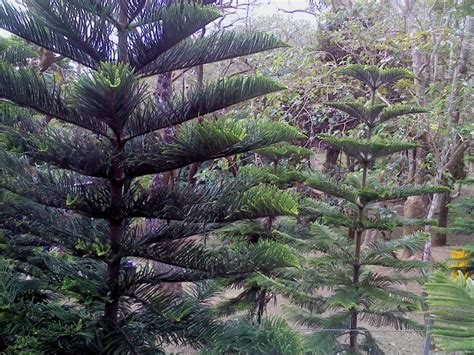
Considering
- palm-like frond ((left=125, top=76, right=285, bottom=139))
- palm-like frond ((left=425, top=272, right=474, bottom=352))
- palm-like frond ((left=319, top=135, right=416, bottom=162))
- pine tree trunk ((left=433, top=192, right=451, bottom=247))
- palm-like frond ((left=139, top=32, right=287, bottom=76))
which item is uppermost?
palm-like frond ((left=139, top=32, right=287, bottom=76))

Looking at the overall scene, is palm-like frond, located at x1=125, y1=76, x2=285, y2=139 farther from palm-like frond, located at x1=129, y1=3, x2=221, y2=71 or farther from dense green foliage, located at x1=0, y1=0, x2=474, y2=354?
palm-like frond, located at x1=129, y1=3, x2=221, y2=71

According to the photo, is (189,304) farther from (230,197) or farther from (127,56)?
(127,56)

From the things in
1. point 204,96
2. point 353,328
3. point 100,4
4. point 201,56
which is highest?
point 100,4

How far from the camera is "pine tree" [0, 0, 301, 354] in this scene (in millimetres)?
1211

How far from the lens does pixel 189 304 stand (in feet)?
4.46

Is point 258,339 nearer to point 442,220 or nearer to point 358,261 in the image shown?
point 358,261

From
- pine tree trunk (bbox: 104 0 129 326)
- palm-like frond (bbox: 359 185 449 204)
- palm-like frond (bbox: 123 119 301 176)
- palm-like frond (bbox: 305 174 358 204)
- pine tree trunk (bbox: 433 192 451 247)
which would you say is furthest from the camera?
pine tree trunk (bbox: 433 192 451 247)

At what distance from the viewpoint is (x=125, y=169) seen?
4.31 ft

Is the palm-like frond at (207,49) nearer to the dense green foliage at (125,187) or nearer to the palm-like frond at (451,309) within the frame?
the dense green foliage at (125,187)

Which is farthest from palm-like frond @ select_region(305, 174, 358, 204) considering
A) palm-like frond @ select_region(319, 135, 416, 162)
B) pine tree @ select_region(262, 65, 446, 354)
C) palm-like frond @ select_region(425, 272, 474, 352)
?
palm-like frond @ select_region(425, 272, 474, 352)

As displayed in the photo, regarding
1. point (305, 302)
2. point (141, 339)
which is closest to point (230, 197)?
point (141, 339)

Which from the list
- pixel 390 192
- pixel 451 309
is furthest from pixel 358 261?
pixel 451 309

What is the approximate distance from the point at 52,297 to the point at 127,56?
36.4 inches

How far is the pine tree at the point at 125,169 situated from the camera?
3.97 ft
